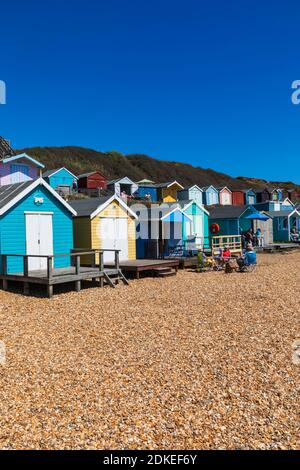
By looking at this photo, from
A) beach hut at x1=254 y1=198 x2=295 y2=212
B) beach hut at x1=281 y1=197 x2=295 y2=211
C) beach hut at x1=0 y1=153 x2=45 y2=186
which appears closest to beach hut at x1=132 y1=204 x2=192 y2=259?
beach hut at x1=0 y1=153 x2=45 y2=186

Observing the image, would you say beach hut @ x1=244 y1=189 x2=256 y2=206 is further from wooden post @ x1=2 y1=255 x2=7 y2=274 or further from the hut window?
wooden post @ x1=2 y1=255 x2=7 y2=274

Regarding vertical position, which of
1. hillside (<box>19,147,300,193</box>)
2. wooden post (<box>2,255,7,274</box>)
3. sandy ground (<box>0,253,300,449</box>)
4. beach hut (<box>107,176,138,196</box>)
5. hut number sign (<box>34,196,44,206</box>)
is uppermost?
hillside (<box>19,147,300,193</box>)

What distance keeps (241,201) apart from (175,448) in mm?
60719

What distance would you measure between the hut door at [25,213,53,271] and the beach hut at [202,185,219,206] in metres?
42.5

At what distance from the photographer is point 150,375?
21.3 ft

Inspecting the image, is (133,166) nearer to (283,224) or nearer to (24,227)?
(283,224)

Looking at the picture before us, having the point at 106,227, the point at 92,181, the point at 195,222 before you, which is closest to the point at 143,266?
the point at 106,227

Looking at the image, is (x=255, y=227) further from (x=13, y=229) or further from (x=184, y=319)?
(x=184, y=319)

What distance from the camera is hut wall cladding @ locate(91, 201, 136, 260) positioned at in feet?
62.6

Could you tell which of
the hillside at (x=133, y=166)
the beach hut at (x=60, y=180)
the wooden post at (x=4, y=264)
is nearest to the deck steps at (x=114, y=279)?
the wooden post at (x=4, y=264)

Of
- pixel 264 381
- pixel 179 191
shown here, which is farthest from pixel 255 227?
pixel 264 381

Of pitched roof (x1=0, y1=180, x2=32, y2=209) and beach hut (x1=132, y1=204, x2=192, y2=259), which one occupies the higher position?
pitched roof (x1=0, y1=180, x2=32, y2=209)

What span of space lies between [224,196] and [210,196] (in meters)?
3.16

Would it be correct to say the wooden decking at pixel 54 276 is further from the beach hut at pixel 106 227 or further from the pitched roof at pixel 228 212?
the pitched roof at pixel 228 212
